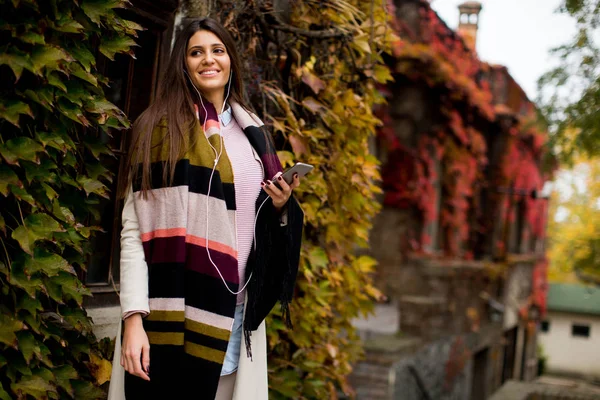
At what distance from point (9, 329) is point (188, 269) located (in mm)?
546

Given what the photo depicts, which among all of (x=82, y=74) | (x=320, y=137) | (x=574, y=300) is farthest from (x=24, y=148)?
(x=574, y=300)

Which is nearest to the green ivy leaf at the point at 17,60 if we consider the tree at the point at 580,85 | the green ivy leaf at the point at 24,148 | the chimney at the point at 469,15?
the green ivy leaf at the point at 24,148

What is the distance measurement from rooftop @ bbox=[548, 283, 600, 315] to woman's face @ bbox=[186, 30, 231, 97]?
101 ft

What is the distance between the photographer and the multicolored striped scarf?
2270 mm

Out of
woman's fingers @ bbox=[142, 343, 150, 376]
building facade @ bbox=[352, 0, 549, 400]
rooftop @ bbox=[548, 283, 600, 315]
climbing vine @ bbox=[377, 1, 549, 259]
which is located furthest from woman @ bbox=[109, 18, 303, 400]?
rooftop @ bbox=[548, 283, 600, 315]

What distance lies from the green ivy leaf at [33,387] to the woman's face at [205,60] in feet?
3.45

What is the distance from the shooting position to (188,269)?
233 centimetres

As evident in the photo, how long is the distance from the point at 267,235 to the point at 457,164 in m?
9.78

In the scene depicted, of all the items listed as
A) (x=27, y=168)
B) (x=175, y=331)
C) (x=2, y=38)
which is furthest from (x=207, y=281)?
(x=2, y=38)

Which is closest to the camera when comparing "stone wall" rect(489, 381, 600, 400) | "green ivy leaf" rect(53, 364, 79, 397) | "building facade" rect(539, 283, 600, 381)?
"green ivy leaf" rect(53, 364, 79, 397)

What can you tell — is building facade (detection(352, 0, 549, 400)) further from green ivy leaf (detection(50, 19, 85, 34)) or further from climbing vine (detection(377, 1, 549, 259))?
green ivy leaf (detection(50, 19, 85, 34))

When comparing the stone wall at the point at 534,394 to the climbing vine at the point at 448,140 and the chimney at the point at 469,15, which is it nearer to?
the climbing vine at the point at 448,140

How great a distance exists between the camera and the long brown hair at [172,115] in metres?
2.31

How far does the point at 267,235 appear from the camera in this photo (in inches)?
99.9
